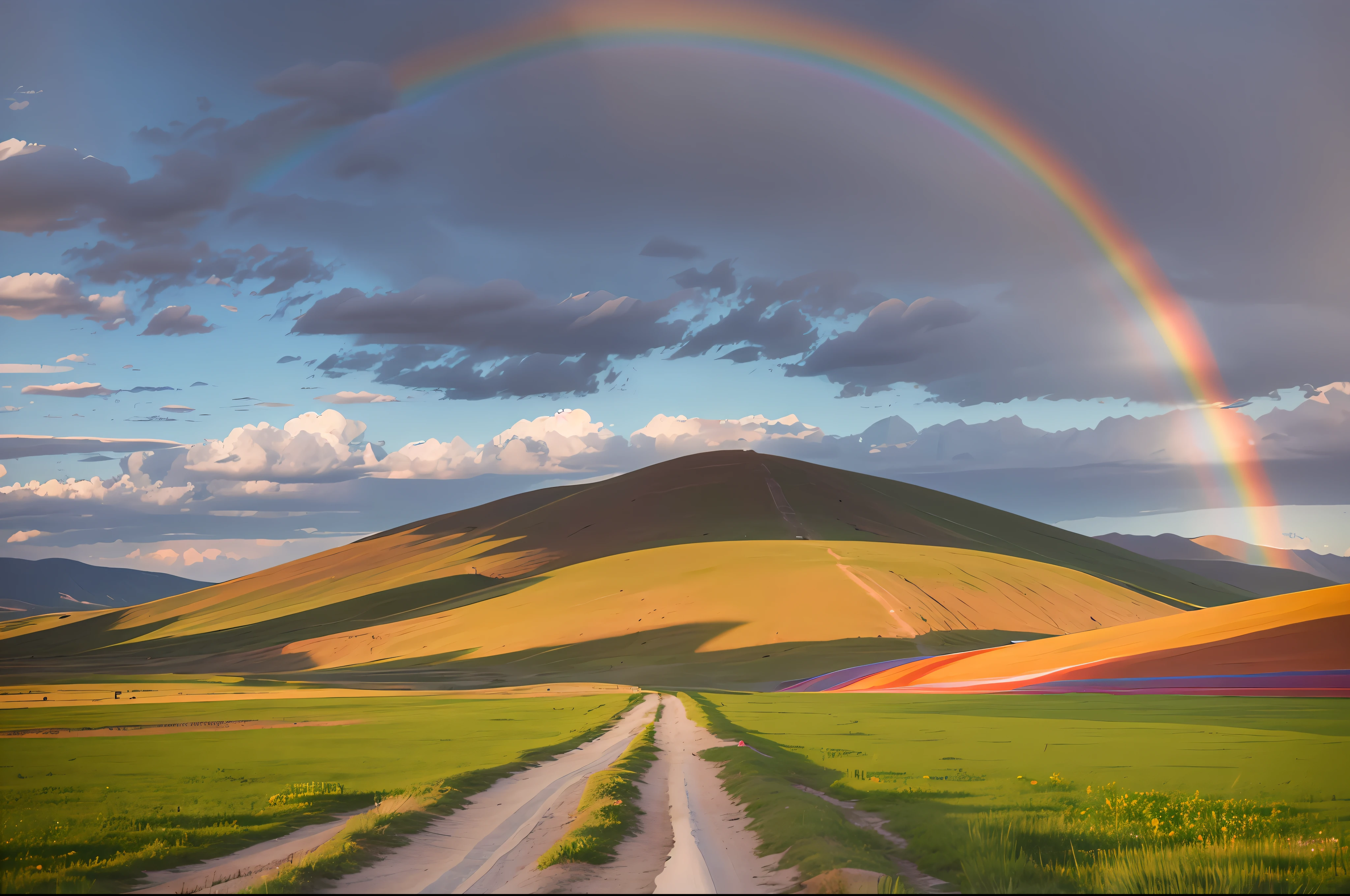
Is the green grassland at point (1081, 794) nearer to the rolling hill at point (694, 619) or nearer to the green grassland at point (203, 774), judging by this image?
the green grassland at point (203, 774)

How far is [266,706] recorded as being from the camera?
68.4m

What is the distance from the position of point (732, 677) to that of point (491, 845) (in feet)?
315

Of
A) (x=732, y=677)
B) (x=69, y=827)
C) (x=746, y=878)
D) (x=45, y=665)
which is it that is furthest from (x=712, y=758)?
(x=45, y=665)

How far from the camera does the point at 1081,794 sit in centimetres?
2189

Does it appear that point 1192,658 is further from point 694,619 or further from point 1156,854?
point 694,619

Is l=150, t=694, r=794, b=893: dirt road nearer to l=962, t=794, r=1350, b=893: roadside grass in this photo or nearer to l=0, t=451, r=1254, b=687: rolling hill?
l=962, t=794, r=1350, b=893: roadside grass

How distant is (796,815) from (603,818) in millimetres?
4234

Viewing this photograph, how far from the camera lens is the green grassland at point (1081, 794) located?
45.4ft

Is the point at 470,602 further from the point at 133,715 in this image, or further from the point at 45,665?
the point at 133,715

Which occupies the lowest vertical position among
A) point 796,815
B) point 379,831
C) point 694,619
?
point 694,619

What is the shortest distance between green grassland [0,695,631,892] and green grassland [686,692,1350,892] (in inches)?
427

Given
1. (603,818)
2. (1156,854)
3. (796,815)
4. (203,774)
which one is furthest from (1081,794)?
(203,774)

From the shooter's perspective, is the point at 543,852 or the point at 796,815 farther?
the point at 796,815

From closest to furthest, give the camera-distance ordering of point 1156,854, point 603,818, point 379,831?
1. point 1156,854
2. point 379,831
3. point 603,818
